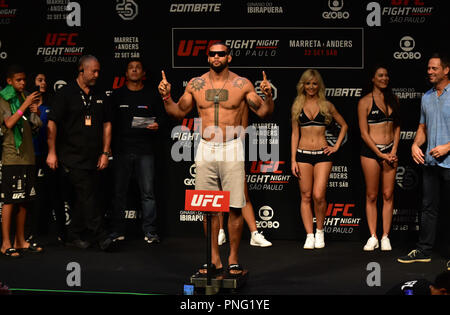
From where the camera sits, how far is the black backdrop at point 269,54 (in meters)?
6.59

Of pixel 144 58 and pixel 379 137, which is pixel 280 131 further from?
pixel 144 58

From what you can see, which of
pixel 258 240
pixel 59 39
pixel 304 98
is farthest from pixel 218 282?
pixel 59 39

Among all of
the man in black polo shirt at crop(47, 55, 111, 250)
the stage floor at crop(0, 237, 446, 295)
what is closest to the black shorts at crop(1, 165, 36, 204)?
the man in black polo shirt at crop(47, 55, 111, 250)

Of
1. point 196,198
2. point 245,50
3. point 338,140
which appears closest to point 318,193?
point 338,140

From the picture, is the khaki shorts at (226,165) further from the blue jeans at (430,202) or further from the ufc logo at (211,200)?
the blue jeans at (430,202)

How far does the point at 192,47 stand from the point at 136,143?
3.92 ft

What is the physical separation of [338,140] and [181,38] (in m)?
1.98

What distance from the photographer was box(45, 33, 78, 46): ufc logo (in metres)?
6.96

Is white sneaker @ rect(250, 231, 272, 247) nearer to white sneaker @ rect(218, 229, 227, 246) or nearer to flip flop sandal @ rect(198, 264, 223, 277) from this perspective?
white sneaker @ rect(218, 229, 227, 246)

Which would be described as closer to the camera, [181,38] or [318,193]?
[318,193]

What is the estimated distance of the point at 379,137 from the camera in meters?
6.21

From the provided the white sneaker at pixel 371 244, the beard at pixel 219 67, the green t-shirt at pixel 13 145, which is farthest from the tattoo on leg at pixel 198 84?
the white sneaker at pixel 371 244

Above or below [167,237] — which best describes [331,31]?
above

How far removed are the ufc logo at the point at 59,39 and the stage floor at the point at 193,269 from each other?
2167 millimetres
